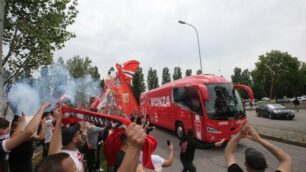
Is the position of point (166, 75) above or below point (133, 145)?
above

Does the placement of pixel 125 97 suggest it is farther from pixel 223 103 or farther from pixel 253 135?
pixel 223 103

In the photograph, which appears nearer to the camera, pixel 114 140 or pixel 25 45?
pixel 114 140

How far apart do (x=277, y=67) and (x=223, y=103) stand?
62.4 m

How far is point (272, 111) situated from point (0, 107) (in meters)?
25.0

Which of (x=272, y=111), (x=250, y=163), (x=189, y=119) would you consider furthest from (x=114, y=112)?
Result: (x=272, y=111)

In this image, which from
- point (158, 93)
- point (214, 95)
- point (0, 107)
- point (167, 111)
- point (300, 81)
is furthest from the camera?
point (300, 81)

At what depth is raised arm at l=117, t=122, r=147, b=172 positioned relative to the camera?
6.00 feet

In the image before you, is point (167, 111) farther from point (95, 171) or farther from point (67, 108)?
point (67, 108)

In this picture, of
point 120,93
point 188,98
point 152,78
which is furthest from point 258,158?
point 152,78

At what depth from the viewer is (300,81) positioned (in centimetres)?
7194

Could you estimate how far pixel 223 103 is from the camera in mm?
13227

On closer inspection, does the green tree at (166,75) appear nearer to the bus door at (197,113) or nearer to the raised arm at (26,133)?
the bus door at (197,113)

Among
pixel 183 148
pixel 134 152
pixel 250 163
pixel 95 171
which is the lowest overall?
pixel 95 171

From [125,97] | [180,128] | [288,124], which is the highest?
[125,97]
